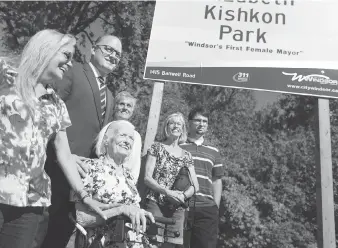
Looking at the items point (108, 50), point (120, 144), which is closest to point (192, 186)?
point (120, 144)

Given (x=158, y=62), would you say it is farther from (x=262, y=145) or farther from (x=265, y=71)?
(x=262, y=145)

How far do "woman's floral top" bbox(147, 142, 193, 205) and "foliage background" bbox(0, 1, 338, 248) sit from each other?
397 centimetres

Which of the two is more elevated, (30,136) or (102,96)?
(102,96)

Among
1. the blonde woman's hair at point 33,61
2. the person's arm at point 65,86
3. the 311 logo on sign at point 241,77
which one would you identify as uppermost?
the 311 logo on sign at point 241,77

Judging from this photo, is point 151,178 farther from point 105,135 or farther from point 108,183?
point 108,183

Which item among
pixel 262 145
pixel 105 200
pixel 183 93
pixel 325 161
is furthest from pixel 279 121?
pixel 105 200

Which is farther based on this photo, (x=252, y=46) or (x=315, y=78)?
(x=252, y=46)

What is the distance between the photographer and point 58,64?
1942mm

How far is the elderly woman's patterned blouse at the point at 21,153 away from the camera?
5.50 ft

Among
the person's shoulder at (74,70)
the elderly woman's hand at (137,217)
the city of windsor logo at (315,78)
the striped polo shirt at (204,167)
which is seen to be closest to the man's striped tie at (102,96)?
the person's shoulder at (74,70)

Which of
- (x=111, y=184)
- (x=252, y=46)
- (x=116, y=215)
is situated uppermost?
(x=252, y=46)

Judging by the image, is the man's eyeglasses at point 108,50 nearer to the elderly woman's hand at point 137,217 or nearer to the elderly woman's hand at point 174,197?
the elderly woman's hand at point 174,197

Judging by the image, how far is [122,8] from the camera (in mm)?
11031

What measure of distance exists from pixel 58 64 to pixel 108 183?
30.4 inches
